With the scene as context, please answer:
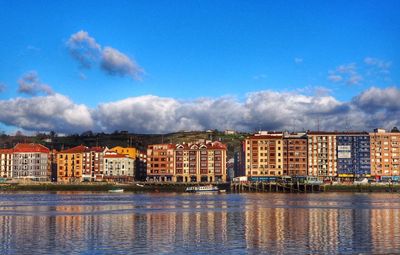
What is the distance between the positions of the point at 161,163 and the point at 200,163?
39.4 feet

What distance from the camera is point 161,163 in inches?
7244

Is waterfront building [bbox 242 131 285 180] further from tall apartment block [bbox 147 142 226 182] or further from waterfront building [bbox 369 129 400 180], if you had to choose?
waterfront building [bbox 369 129 400 180]

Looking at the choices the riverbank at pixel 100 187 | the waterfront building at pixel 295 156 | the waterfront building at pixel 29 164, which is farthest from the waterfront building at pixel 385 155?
the waterfront building at pixel 29 164

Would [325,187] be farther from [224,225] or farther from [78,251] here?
[78,251]

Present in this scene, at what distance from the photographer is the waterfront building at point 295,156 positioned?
176m

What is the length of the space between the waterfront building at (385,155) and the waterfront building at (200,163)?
141ft

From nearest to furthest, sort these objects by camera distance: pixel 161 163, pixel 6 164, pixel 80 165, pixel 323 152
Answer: pixel 323 152
pixel 161 163
pixel 80 165
pixel 6 164

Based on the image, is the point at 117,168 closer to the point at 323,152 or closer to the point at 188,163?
the point at 188,163

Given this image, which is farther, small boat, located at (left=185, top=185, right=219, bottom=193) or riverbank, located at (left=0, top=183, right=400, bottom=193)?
riverbank, located at (left=0, top=183, right=400, bottom=193)

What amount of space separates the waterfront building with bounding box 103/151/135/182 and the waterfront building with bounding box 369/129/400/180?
74007mm

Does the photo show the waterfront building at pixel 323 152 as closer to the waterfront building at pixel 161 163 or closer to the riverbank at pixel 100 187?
the riverbank at pixel 100 187

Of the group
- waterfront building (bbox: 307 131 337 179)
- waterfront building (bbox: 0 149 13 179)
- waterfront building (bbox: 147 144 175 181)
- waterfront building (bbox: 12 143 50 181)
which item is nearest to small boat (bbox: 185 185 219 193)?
waterfront building (bbox: 147 144 175 181)

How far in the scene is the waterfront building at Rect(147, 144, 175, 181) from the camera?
602ft

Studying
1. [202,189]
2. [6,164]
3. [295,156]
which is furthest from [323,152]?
[6,164]
